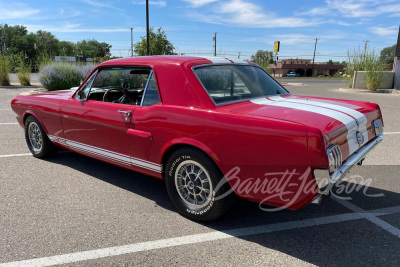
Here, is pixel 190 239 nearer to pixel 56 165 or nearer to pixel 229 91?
pixel 229 91

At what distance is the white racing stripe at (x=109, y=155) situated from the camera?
3.20 meters

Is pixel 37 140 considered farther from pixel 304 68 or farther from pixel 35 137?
pixel 304 68

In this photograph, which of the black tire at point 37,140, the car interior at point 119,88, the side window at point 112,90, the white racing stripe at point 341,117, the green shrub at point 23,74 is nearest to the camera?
the white racing stripe at point 341,117

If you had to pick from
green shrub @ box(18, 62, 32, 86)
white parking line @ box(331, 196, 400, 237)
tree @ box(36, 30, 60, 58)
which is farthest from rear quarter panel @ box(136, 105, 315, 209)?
tree @ box(36, 30, 60, 58)

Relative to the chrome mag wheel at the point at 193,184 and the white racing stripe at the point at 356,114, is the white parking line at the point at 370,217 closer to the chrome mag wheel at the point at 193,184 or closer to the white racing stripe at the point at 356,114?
the white racing stripe at the point at 356,114

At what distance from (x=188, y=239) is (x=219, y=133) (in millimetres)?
976

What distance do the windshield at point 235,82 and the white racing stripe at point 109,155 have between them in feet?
3.15

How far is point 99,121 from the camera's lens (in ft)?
11.8

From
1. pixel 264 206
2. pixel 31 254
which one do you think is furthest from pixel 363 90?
pixel 31 254

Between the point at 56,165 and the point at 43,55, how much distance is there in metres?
16.5

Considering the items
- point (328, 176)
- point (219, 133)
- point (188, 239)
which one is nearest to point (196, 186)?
point (188, 239)

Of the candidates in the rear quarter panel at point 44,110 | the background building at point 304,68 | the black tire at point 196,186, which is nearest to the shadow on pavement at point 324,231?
the black tire at point 196,186

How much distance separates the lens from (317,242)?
2.62 m

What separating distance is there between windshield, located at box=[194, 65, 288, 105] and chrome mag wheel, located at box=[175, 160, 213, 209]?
0.66 m
